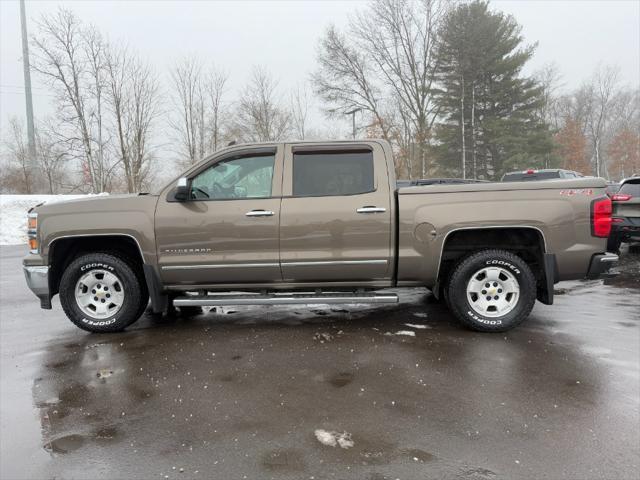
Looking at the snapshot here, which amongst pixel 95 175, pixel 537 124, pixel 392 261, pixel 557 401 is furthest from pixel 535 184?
pixel 537 124

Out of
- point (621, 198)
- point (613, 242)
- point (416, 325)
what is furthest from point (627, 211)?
point (416, 325)

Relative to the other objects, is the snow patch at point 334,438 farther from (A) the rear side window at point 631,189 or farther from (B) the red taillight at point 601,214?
→ (A) the rear side window at point 631,189

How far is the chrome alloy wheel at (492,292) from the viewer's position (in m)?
4.55

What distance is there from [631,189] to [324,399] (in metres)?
8.29

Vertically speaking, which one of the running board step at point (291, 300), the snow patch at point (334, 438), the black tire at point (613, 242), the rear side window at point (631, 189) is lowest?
the snow patch at point (334, 438)

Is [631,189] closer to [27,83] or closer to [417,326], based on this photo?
[417,326]

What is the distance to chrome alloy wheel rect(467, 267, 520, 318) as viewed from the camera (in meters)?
4.55

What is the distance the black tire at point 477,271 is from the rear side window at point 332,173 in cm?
132

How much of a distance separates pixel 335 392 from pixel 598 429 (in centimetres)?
173

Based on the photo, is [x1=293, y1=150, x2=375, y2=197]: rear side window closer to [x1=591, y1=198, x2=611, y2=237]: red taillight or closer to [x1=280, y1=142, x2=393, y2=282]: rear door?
[x1=280, y1=142, x2=393, y2=282]: rear door

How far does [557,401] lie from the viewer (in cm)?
312

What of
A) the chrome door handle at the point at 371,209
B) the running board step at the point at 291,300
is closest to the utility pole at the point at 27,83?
the running board step at the point at 291,300

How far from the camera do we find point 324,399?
319 cm

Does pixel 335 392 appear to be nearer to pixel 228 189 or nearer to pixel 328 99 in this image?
pixel 228 189
